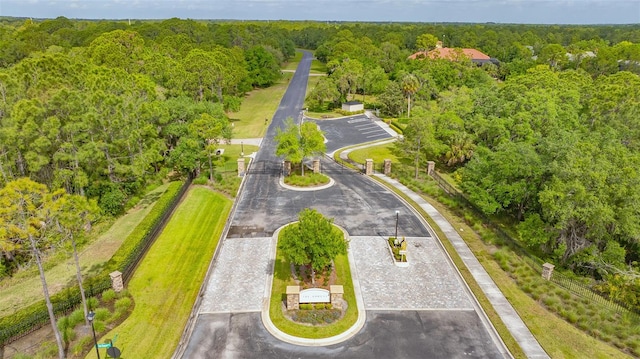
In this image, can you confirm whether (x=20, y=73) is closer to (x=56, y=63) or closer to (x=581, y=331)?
(x=56, y=63)

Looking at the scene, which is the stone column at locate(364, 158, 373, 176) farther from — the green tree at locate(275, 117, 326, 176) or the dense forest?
the green tree at locate(275, 117, 326, 176)

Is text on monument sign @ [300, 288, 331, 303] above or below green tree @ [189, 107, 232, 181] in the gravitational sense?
below

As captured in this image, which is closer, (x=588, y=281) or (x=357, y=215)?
(x=588, y=281)

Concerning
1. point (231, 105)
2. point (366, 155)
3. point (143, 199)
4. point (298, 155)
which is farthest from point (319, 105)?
point (143, 199)

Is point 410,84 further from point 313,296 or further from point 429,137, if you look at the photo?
point 313,296

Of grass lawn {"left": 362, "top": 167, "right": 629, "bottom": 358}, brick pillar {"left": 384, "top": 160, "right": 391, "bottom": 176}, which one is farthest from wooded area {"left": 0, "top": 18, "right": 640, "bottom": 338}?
grass lawn {"left": 362, "top": 167, "right": 629, "bottom": 358}

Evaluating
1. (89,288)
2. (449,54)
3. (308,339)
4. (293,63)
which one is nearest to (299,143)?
(89,288)
